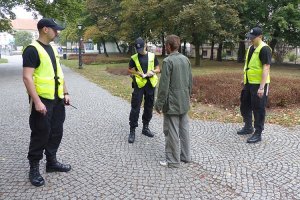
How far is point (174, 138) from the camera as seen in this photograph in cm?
480

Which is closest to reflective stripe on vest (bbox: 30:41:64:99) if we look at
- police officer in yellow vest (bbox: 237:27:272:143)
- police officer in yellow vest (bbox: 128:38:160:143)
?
police officer in yellow vest (bbox: 128:38:160:143)

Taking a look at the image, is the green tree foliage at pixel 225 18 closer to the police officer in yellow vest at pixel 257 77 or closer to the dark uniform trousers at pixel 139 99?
the police officer in yellow vest at pixel 257 77

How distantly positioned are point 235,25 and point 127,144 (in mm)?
20007

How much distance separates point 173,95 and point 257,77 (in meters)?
1.98

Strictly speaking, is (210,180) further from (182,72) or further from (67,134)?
(67,134)

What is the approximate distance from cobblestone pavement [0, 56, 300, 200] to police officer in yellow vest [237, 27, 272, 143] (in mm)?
500

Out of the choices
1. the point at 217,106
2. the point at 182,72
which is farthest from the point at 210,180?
the point at 217,106

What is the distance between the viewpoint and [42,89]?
4.04 metres

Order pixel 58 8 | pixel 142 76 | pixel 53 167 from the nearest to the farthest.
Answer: pixel 53 167 → pixel 142 76 → pixel 58 8

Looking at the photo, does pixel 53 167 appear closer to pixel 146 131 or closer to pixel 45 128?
pixel 45 128

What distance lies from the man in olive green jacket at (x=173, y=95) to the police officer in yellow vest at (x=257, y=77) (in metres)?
1.60

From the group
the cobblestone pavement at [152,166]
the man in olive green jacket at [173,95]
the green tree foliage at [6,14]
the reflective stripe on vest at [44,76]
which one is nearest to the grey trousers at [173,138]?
the man in olive green jacket at [173,95]

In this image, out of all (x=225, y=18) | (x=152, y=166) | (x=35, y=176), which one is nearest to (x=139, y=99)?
(x=152, y=166)

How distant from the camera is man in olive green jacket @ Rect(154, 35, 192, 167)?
463 centimetres
